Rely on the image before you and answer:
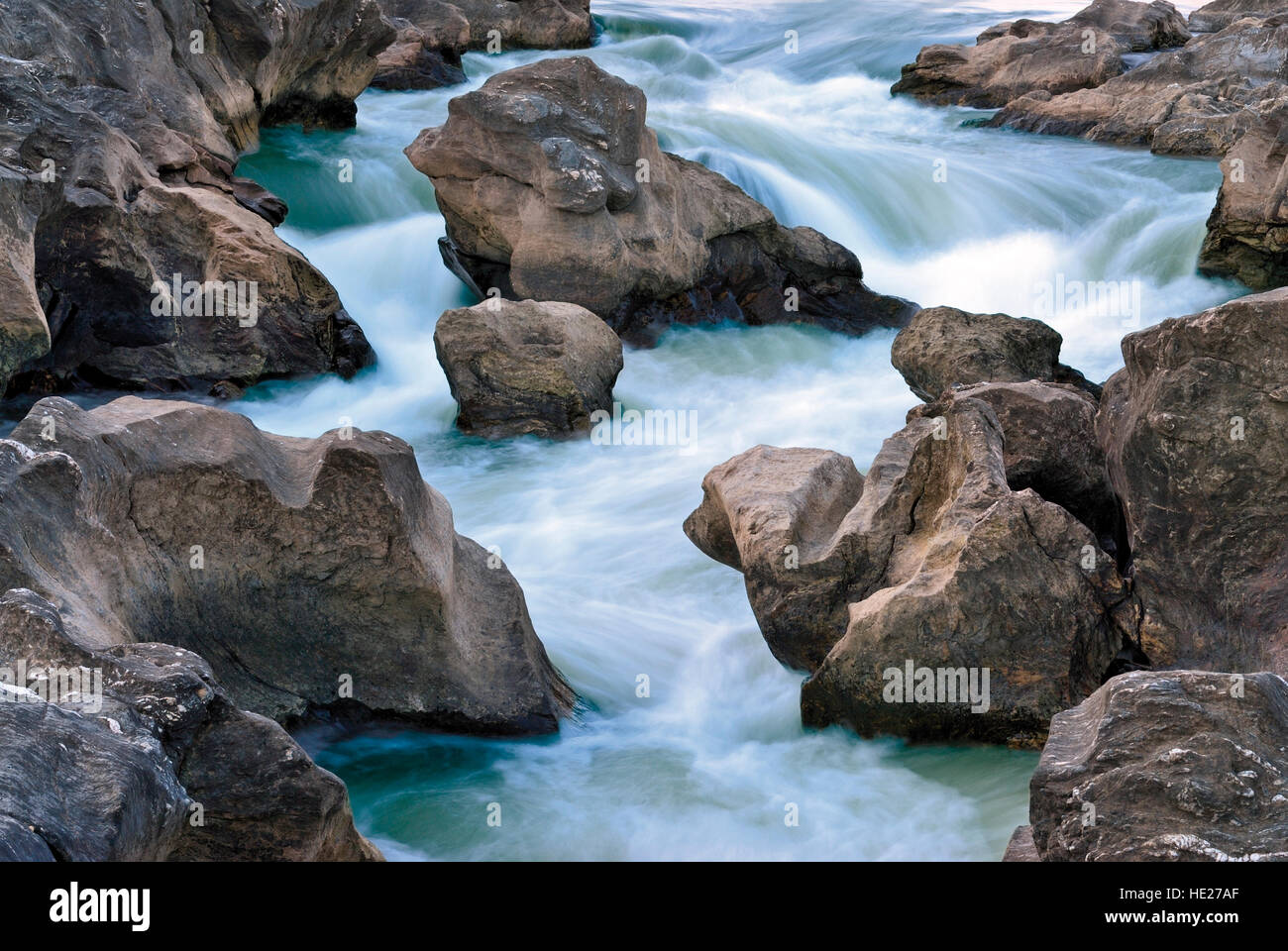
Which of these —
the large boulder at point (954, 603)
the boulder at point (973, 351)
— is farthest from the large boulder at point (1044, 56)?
the large boulder at point (954, 603)

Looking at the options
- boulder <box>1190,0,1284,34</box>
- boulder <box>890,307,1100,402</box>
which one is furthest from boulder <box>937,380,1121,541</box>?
boulder <box>1190,0,1284,34</box>

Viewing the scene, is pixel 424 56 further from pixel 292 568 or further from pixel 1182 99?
pixel 292 568

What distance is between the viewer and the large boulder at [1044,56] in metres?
22.5

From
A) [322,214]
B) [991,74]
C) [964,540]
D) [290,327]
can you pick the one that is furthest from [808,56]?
[964,540]

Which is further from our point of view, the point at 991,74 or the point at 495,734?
the point at 991,74

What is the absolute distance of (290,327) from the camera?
12234 mm

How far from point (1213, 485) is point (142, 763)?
4.74 m

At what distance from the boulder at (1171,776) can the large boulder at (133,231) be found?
7.53 m

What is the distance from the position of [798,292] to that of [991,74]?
11386mm

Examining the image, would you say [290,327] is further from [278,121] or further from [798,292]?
[278,121]

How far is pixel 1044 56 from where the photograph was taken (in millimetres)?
23109

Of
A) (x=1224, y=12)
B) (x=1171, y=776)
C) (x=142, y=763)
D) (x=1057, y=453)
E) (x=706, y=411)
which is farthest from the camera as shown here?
(x=1224, y=12)

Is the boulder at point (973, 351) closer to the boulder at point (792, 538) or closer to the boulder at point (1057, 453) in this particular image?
the boulder at point (792, 538)

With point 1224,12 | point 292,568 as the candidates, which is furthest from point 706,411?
point 1224,12
